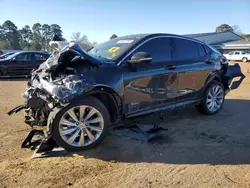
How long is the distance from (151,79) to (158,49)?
2.22 feet

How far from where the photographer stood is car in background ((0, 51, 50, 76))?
1343 cm

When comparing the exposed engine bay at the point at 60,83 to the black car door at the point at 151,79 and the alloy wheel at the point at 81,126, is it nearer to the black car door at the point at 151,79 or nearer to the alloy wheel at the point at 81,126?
the alloy wheel at the point at 81,126

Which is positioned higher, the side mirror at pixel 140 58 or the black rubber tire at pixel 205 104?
the side mirror at pixel 140 58

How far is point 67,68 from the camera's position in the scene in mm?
4012

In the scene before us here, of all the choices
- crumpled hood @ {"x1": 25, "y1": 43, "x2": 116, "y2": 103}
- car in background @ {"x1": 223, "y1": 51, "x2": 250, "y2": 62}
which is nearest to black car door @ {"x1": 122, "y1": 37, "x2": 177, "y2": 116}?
crumpled hood @ {"x1": 25, "y1": 43, "x2": 116, "y2": 103}

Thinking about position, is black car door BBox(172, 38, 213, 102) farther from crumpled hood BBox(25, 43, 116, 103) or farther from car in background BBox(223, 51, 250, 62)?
car in background BBox(223, 51, 250, 62)

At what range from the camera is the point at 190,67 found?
536 centimetres

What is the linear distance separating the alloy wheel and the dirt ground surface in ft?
0.69

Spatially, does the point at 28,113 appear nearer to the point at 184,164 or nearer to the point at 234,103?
the point at 184,164

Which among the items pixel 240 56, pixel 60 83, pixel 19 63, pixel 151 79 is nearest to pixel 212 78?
pixel 151 79

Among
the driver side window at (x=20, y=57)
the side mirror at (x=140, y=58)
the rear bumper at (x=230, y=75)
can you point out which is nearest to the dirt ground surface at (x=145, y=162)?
the side mirror at (x=140, y=58)

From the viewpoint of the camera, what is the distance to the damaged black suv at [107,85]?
378cm

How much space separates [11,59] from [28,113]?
1015 cm

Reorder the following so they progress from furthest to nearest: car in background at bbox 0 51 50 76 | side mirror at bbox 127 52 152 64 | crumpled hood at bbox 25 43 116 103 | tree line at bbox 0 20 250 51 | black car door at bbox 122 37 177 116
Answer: tree line at bbox 0 20 250 51 → car in background at bbox 0 51 50 76 → black car door at bbox 122 37 177 116 → side mirror at bbox 127 52 152 64 → crumpled hood at bbox 25 43 116 103
